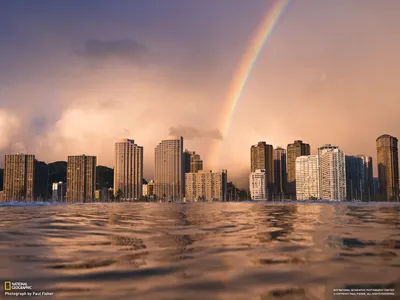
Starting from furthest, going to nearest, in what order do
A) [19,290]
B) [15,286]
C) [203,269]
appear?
[203,269], [15,286], [19,290]

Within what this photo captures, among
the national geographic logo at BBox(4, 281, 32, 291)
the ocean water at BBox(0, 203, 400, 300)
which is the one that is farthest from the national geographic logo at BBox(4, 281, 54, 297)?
the ocean water at BBox(0, 203, 400, 300)

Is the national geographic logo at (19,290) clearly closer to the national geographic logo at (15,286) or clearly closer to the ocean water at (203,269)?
the national geographic logo at (15,286)

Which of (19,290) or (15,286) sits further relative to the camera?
(15,286)

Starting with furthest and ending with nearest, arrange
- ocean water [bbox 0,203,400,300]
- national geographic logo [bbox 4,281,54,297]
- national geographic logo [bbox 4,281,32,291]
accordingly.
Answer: national geographic logo [bbox 4,281,32,291] → ocean water [bbox 0,203,400,300] → national geographic logo [bbox 4,281,54,297]

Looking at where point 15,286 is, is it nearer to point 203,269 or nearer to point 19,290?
point 19,290

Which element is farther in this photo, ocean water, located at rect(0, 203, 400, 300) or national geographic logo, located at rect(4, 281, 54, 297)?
ocean water, located at rect(0, 203, 400, 300)

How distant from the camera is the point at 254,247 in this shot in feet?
76.5

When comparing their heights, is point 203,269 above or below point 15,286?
below

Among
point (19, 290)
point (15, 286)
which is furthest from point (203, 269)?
point (15, 286)

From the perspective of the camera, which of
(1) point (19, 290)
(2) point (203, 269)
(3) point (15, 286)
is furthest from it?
(2) point (203, 269)

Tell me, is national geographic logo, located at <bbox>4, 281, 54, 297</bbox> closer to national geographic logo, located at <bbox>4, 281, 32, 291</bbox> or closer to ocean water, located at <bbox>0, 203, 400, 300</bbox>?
national geographic logo, located at <bbox>4, 281, 32, 291</bbox>

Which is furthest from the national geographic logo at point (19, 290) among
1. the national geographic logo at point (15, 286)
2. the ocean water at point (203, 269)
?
the ocean water at point (203, 269)

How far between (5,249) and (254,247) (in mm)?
15218

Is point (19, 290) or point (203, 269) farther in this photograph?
point (203, 269)
